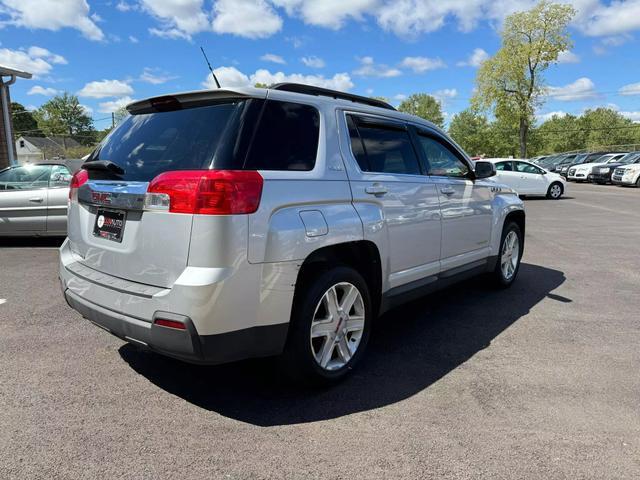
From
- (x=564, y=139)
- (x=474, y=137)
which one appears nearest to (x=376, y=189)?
(x=474, y=137)

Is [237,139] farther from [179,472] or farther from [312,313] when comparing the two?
[179,472]

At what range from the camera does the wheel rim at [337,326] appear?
317 cm

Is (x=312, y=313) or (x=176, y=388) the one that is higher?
(x=312, y=313)

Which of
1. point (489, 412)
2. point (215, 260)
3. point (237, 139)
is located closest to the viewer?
point (215, 260)

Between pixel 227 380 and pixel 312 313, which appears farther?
pixel 227 380

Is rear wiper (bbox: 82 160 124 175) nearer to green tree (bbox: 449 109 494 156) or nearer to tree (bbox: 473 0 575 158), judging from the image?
tree (bbox: 473 0 575 158)

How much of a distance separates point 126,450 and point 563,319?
408 centimetres

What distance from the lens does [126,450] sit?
253 centimetres

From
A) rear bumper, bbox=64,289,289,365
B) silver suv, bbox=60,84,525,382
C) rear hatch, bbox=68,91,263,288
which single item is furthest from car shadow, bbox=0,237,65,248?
rear bumper, bbox=64,289,289,365

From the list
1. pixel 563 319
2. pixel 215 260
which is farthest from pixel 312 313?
pixel 563 319

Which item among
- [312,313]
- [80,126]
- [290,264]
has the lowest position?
[312,313]

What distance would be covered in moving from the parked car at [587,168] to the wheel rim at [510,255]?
26091mm

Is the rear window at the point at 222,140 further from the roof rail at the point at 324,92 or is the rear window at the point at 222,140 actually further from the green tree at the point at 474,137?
the green tree at the point at 474,137

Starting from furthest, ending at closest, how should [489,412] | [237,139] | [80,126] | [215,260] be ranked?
[80,126]
[489,412]
[237,139]
[215,260]
